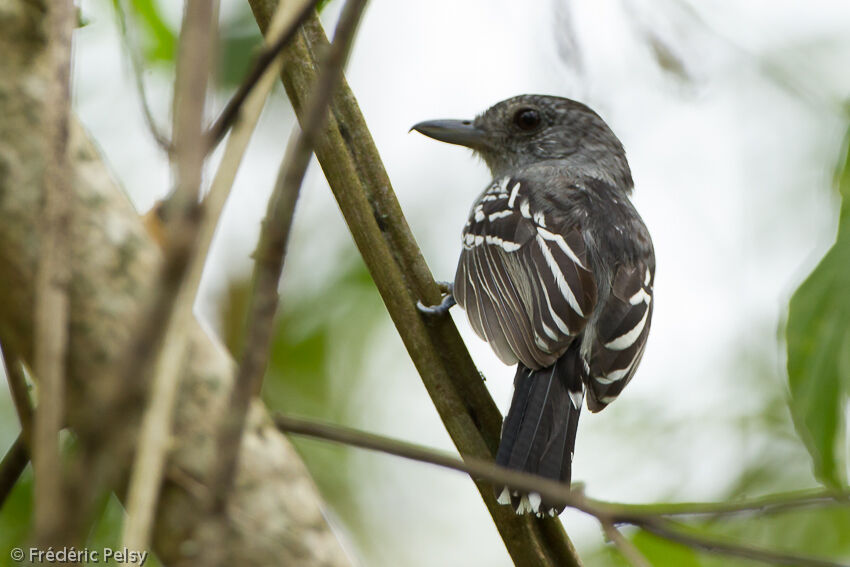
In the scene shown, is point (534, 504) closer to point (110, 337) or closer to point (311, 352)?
point (110, 337)

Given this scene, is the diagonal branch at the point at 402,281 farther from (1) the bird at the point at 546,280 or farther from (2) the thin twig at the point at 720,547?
(2) the thin twig at the point at 720,547

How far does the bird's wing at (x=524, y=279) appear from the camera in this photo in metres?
3.50

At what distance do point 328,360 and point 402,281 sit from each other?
3.26 metres

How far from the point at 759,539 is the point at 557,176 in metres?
2.45

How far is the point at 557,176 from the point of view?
4.68 meters

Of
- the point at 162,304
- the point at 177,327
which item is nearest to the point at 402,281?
the point at 177,327

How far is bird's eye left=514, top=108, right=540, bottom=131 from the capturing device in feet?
17.2

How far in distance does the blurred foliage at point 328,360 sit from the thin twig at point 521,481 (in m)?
3.53

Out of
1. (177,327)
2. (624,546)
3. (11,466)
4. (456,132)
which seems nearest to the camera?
(177,327)

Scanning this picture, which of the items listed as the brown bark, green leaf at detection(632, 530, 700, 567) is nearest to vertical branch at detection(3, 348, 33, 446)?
the brown bark

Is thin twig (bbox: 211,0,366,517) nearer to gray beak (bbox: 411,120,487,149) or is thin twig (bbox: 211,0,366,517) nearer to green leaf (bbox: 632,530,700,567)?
green leaf (bbox: 632,530,700,567)

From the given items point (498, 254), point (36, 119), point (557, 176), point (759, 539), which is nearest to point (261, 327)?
point (36, 119)

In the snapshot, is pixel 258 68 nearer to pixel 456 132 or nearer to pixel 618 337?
pixel 618 337

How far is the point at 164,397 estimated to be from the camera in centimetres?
108
